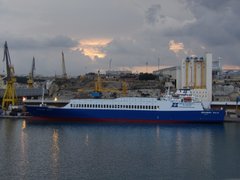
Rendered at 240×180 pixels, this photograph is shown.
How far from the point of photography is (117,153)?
18484 millimetres

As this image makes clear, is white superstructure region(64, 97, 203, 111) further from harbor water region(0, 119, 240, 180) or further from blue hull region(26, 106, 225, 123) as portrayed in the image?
harbor water region(0, 119, 240, 180)

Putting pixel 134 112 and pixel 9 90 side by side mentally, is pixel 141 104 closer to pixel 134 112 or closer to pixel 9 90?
pixel 134 112

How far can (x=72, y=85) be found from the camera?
65.6 metres

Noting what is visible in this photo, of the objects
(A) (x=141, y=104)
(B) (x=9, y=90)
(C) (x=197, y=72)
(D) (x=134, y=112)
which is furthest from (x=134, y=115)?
(C) (x=197, y=72)

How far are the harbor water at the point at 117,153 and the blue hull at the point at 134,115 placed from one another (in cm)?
476

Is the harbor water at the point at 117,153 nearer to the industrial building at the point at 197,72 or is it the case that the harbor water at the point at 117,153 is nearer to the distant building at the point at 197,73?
the distant building at the point at 197,73

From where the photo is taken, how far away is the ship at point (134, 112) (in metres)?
32.8

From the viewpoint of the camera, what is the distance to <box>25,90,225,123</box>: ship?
3278cm

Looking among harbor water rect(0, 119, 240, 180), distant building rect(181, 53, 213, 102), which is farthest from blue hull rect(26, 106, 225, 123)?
distant building rect(181, 53, 213, 102)

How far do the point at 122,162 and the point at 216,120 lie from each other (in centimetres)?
1733

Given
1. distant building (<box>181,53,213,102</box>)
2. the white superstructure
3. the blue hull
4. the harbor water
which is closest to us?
the harbor water

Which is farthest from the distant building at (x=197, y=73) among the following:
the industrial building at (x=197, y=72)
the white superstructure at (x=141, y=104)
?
the white superstructure at (x=141, y=104)

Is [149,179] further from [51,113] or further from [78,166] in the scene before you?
[51,113]

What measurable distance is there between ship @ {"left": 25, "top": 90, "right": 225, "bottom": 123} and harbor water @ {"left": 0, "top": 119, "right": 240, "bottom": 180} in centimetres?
479
